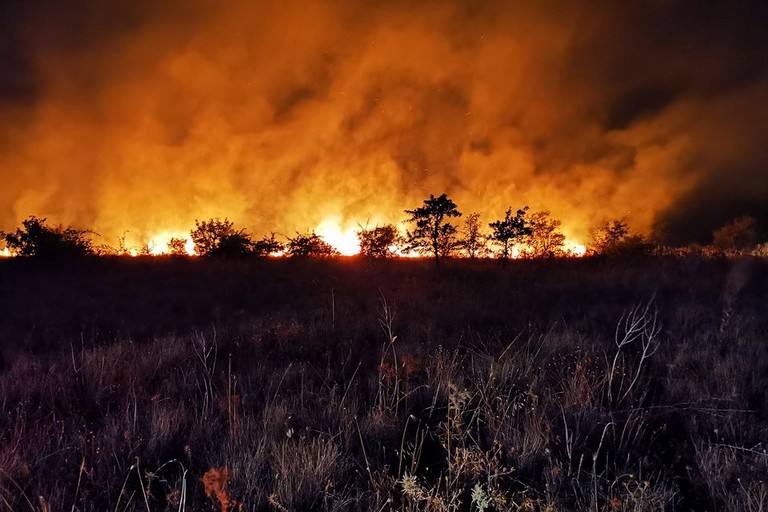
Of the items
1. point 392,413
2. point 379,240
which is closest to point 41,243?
point 379,240

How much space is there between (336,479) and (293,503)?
0.97ft

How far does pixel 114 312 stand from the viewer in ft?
28.7

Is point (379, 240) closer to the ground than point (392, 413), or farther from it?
farther from it

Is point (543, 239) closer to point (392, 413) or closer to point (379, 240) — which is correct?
point (379, 240)

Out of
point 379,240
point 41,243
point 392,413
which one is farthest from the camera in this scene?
point 379,240

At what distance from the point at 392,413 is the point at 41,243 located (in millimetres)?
21741

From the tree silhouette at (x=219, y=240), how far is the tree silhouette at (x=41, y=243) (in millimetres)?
6345

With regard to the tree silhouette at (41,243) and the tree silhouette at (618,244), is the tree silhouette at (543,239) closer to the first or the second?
the tree silhouette at (618,244)

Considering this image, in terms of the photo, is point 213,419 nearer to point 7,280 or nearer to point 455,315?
point 455,315

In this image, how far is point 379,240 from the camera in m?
23.1

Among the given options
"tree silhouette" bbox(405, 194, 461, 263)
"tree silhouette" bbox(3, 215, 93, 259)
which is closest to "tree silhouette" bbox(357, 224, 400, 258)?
"tree silhouette" bbox(405, 194, 461, 263)

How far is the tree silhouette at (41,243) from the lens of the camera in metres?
17.7

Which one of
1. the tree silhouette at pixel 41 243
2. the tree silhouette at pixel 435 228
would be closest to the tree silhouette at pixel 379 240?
the tree silhouette at pixel 435 228

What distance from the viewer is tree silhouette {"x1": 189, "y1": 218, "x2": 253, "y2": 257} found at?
23.4 meters
